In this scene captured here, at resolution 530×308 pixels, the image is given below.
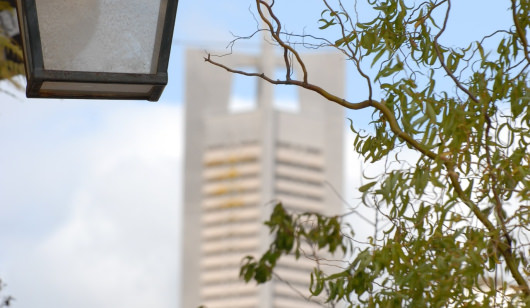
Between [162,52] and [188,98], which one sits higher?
[188,98]

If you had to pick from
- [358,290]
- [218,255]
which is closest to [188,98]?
[218,255]

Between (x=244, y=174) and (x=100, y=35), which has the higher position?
(x=244, y=174)

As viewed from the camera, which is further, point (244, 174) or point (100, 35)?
point (244, 174)

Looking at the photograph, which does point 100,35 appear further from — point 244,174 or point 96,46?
point 244,174

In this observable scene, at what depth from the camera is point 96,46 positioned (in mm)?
2680

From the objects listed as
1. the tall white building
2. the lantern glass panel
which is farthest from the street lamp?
Result: the tall white building

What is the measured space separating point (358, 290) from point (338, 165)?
4878cm

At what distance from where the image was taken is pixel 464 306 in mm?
3213

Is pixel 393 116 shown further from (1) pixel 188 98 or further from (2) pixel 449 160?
(1) pixel 188 98

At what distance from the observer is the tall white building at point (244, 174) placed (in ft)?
167

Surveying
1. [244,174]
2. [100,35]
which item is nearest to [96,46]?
[100,35]

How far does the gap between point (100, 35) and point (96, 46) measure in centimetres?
3

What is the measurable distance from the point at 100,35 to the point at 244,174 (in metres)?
50.9

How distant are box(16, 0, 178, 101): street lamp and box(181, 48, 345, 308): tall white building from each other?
1850 inches
